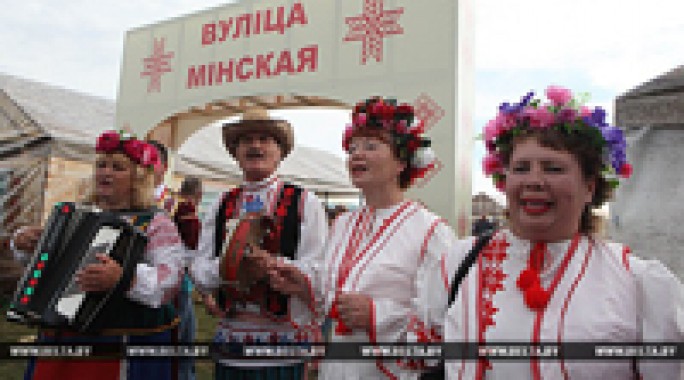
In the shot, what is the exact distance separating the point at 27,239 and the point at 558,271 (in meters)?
2.50

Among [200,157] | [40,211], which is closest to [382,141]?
[40,211]

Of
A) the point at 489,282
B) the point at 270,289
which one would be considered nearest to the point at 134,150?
the point at 270,289

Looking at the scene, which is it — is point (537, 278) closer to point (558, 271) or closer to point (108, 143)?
point (558, 271)

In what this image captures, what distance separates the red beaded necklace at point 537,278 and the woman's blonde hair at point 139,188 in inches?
73.3

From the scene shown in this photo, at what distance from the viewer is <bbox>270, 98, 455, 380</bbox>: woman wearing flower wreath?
166 centimetres

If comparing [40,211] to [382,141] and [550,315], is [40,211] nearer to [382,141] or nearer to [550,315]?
[382,141]

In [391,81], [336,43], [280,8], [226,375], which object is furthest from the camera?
[280,8]

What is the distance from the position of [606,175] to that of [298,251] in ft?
4.53

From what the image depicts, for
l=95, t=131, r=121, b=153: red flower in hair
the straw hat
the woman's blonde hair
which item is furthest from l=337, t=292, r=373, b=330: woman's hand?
→ l=95, t=131, r=121, b=153: red flower in hair

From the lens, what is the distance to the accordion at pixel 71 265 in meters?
1.88

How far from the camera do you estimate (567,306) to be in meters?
1.14

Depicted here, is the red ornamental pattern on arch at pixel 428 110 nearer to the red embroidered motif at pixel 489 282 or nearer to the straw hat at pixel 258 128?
the straw hat at pixel 258 128

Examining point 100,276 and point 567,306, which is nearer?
point 567,306

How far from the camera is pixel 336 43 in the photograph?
21.1 ft
